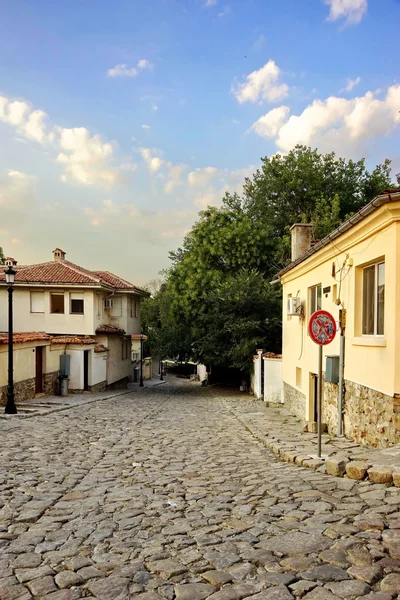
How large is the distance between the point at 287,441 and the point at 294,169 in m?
32.1

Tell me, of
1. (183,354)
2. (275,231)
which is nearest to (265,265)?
(275,231)

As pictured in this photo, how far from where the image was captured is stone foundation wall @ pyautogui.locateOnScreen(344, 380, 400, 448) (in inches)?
319

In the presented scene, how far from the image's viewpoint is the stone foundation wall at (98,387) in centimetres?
2759

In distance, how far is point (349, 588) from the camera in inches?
153

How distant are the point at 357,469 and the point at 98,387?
23187 mm

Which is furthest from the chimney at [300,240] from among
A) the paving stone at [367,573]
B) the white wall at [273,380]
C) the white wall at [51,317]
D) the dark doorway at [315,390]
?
the paving stone at [367,573]

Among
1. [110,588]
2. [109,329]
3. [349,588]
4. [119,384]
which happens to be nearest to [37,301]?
[109,329]

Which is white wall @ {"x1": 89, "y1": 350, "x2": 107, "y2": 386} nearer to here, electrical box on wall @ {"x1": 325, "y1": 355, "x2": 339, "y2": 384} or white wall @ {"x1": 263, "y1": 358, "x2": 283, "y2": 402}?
white wall @ {"x1": 263, "y1": 358, "x2": 283, "y2": 402}

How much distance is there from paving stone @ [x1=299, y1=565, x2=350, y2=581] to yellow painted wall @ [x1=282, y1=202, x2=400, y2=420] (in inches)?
172

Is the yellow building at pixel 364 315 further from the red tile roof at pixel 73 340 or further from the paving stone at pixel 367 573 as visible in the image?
the red tile roof at pixel 73 340

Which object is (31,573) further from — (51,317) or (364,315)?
(51,317)

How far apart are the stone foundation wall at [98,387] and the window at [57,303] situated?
177 inches

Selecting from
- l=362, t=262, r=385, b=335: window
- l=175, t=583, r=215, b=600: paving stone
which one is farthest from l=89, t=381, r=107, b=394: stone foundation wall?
l=175, t=583, r=215, b=600: paving stone

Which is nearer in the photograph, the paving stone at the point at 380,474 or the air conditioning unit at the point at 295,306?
the paving stone at the point at 380,474
